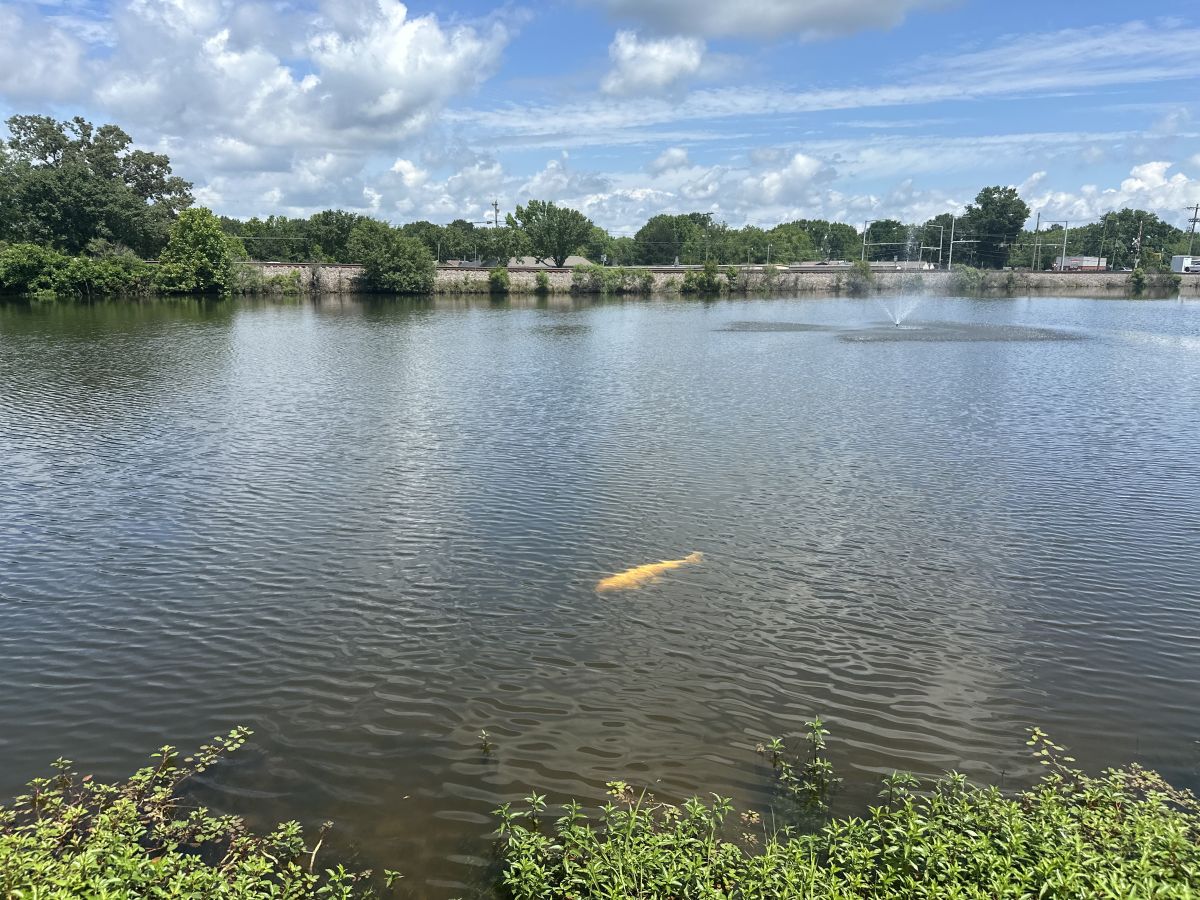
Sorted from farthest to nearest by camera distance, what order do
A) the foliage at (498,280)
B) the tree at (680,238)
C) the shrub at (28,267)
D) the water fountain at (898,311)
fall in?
the tree at (680,238)
the foliage at (498,280)
the shrub at (28,267)
the water fountain at (898,311)

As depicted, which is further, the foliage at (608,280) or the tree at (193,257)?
the foliage at (608,280)

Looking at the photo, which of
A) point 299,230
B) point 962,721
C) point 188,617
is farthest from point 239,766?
point 299,230

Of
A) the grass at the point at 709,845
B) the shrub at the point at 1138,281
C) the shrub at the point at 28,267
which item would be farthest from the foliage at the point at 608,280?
the grass at the point at 709,845

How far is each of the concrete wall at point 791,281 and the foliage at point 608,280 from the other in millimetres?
1934

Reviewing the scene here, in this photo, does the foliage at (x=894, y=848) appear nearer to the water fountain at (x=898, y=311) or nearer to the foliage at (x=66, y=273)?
the water fountain at (x=898, y=311)

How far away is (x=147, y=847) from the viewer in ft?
26.0

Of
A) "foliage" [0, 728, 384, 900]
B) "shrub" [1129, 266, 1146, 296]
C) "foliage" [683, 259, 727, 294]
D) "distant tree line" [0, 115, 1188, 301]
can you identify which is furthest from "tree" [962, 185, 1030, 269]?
"foliage" [0, 728, 384, 900]

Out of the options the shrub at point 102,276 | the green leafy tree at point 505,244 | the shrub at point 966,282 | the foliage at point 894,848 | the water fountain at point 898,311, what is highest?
the green leafy tree at point 505,244

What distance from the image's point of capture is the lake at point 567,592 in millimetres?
9695

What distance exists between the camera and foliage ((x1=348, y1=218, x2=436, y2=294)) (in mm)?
110375

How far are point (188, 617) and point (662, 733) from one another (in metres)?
8.51

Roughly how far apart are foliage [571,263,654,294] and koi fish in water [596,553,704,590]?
113 m

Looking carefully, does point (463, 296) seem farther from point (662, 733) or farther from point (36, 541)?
point (662, 733)

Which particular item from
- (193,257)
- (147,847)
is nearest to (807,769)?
(147,847)
